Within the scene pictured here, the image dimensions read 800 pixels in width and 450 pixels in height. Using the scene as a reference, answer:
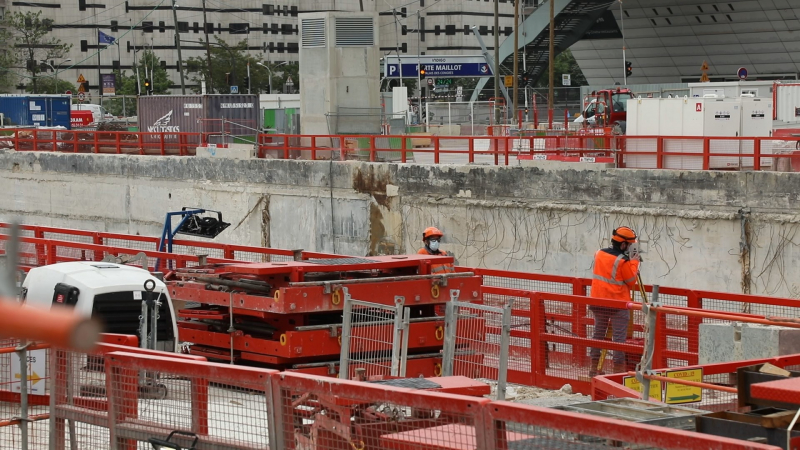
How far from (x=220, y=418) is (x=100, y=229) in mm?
28822

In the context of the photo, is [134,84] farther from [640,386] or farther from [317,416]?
[317,416]

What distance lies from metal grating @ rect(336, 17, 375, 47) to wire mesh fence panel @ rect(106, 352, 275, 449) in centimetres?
2847

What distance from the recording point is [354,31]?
3594cm

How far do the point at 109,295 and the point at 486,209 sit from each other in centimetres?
1363

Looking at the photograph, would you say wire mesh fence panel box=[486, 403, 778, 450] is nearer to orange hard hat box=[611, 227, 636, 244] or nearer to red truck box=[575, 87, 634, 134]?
orange hard hat box=[611, 227, 636, 244]

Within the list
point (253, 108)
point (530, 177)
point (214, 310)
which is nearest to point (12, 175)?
point (253, 108)

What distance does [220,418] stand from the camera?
790cm

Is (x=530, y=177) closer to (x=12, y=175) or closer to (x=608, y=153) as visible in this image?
(x=608, y=153)

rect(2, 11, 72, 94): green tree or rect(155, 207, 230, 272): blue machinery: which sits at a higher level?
rect(2, 11, 72, 94): green tree

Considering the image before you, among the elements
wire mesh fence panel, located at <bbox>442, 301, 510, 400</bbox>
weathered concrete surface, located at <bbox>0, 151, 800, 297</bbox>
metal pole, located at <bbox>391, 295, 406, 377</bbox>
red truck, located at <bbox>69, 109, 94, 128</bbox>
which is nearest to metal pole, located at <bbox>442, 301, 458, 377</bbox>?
wire mesh fence panel, located at <bbox>442, 301, 510, 400</bbox>

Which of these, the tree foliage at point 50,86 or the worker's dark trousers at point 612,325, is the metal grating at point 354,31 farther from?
the tree foliage at point 50,86

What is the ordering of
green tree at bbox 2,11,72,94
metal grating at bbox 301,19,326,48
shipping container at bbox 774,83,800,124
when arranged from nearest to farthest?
metal grating at bbox 301,19,326,48
shipping container at bbox 774,83,800,124
green tree at bbox 2,11,72,94

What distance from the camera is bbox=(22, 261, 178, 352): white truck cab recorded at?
1227 cm

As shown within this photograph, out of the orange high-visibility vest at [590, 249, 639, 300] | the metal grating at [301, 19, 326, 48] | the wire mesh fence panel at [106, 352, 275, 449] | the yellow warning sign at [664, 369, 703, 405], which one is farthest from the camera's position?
the metal grating at [301, 19, 326, 48]
